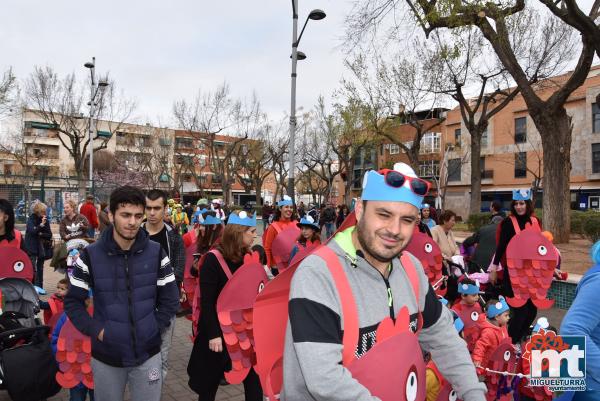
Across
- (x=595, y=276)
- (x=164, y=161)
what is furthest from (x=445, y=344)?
(x=164, y=161)

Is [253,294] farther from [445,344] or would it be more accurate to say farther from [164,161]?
[164,161]

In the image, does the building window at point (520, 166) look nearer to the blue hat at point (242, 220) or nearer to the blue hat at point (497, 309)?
the blue hat at point (497, 309)

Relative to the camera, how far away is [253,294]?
3.47 m

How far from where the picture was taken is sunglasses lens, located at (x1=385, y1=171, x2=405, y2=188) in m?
1.66

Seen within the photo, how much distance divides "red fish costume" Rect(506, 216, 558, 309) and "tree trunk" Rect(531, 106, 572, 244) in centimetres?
757

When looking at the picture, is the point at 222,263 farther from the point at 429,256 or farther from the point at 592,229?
the point at 592,229

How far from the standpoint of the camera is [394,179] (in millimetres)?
1658

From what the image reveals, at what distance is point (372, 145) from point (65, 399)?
32828 millimetres

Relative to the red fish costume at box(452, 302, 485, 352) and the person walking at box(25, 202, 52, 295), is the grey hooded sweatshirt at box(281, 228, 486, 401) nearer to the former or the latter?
the red fish costume at box(452, 302, 485, 352)

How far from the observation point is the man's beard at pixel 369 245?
5.30ft

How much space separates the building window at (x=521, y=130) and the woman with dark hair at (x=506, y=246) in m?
38.7

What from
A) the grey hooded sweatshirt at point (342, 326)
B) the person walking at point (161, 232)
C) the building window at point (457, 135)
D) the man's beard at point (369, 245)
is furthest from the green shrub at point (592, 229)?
the building window at point (457, 135)

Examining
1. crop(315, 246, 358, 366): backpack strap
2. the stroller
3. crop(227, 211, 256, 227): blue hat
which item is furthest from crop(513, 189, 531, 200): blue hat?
the stroller

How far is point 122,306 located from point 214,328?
837 millimetres
